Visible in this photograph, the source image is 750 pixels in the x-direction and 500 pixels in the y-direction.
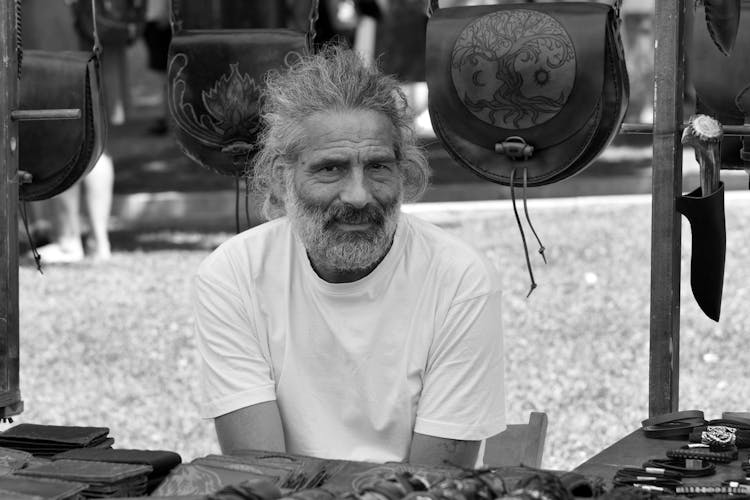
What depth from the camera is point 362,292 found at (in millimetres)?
2734

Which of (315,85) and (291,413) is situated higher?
(315,85)

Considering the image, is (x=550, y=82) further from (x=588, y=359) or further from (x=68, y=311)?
(x=68, y=311)

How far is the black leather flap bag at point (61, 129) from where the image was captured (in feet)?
10.8

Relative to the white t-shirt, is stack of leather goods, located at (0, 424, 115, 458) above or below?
below

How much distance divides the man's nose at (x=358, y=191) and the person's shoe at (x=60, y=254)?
5105 millimetres

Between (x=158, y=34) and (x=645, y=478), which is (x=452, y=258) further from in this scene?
(x=158, y=34)

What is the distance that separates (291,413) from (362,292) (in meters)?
0.29

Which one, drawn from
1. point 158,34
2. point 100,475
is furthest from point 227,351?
point 158,34

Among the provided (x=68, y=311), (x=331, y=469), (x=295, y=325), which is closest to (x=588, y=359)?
(x=68, y=311)

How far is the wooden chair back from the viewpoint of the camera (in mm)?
3051

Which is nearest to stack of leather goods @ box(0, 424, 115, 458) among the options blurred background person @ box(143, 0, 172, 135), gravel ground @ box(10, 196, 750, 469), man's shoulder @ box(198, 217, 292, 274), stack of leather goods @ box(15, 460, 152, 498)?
stack of leather goods @ box(15, 460, 152, 498)

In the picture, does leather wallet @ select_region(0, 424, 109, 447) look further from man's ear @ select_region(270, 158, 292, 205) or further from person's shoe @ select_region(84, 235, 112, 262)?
person's shoe @ select_region(84, 235, 112, 262)

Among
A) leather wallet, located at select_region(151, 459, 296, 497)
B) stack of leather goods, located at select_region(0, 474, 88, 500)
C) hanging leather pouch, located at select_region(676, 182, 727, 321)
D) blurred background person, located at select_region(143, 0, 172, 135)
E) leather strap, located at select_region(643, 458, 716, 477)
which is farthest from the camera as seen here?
blurred background person, located at select_region(143, 0, 172, 135)

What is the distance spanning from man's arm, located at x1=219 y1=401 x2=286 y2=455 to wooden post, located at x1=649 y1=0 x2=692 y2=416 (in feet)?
2.74
